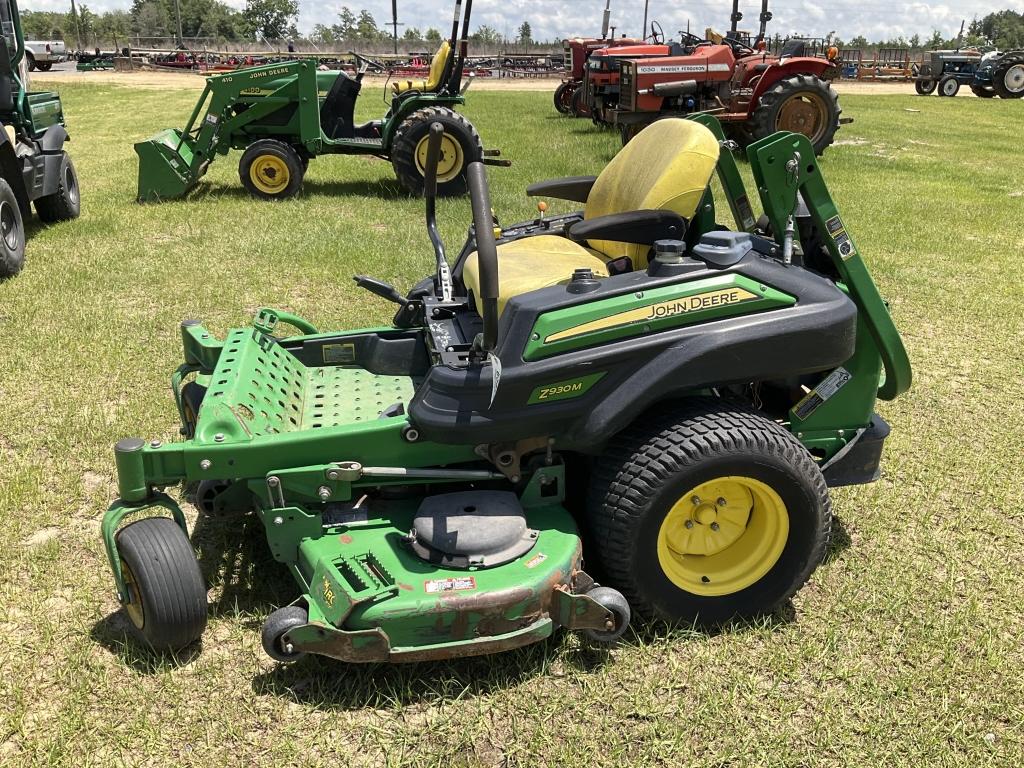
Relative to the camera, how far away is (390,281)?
20.6 feet

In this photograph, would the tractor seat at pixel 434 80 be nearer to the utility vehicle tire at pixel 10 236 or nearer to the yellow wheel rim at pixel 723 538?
the utility vehicle tire at pixel 10 236

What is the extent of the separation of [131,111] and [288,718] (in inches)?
721

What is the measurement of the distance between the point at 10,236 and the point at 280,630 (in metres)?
5.29

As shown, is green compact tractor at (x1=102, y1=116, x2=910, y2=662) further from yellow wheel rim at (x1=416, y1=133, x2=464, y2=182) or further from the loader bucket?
the loader bucket

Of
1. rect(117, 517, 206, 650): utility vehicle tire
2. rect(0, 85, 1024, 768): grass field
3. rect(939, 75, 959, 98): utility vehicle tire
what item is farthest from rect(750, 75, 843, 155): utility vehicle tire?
rect(939, 75, 959, 98): utility vehicle tire

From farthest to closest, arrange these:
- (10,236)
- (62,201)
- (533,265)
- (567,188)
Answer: (62,201), (10,236), (567,188), (533,265)

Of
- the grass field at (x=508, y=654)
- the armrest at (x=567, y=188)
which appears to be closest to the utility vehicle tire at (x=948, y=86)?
the grass field at (x=508, y=654)

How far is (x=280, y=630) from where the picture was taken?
2436mm

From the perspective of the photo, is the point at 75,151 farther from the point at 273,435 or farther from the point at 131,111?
the point at 273,435

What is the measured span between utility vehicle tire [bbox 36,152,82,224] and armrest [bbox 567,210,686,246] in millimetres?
6426

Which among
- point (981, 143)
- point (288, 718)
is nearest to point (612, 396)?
point (288, 718)

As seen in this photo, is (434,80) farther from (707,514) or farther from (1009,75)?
(1009,75)

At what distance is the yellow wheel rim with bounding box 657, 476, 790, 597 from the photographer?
2.74m

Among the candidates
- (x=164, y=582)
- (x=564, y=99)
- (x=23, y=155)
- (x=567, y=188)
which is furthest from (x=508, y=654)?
(x=564, y=99)
